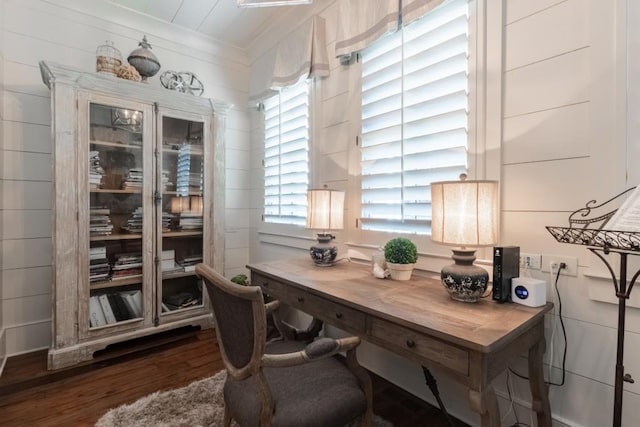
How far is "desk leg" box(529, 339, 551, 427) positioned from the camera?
124 cm

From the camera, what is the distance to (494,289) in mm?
1282

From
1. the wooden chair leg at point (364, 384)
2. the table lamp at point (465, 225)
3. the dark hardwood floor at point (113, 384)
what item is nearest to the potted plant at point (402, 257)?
the table lamp at point (465, 225)

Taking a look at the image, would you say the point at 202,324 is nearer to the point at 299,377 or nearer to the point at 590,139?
the point at 299,377

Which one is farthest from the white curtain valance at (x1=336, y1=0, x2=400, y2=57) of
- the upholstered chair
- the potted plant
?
the upholstered chair

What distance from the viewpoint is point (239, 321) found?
111 centimetres

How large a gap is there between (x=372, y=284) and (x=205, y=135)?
83.2 inches

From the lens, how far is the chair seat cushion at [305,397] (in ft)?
3.57

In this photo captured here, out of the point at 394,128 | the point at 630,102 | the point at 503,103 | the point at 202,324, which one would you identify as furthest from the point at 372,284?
the point at 202,324

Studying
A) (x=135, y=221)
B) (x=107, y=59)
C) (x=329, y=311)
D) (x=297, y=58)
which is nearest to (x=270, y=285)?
(x=329, y=311)

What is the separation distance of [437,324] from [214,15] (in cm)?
307

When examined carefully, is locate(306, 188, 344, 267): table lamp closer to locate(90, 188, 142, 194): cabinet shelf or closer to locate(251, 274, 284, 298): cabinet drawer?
locate(251, 274, 284, 298): cabinet drawer

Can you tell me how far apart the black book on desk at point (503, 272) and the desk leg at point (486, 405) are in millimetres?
423

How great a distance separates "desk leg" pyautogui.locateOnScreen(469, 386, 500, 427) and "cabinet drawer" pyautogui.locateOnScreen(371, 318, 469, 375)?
70 mm

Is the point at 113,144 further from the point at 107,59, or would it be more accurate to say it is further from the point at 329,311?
the point at 329,311
